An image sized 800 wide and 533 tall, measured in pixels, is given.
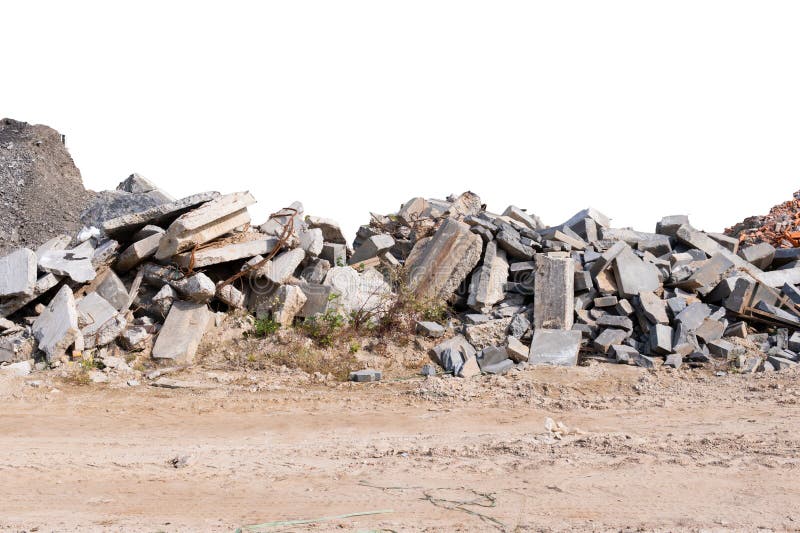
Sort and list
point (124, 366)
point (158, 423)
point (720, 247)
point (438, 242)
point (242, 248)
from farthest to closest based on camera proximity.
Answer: point (720, 247) < point (438, 242) < point (242, 248) < point (124, 366) < point (158, 423)

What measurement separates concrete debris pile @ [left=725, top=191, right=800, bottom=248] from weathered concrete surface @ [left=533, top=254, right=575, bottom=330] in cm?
525

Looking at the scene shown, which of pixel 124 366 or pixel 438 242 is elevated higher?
→ pixel 438 242

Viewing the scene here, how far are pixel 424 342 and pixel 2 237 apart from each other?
7075 mm

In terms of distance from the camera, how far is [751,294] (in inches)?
408

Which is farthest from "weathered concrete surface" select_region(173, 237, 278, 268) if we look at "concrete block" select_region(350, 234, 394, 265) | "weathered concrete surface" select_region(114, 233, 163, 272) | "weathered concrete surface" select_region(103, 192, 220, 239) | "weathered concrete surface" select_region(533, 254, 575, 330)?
"weathered concrete surface" select_region(533, 254, 575, 330)

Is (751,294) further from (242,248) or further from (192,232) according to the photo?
(192,232)

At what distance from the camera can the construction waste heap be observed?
901cm

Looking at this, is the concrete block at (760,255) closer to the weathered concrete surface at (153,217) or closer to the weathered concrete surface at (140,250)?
the weathered concrete surface at (153,217)

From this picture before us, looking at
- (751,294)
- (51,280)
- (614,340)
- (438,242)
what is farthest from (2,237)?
(751,294)

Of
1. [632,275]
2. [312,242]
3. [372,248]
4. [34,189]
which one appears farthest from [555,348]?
[34,189]

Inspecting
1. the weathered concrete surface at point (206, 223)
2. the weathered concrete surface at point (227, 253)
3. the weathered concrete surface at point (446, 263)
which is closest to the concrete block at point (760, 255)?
the weathered concrete surface at point (446, 263)

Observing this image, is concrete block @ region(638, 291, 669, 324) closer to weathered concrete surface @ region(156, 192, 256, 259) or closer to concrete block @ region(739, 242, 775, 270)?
concrete block @ region(739, 242, 775, 270)

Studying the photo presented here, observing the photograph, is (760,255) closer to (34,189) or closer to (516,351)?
(516,351)

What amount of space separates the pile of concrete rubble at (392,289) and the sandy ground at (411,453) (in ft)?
2.12
